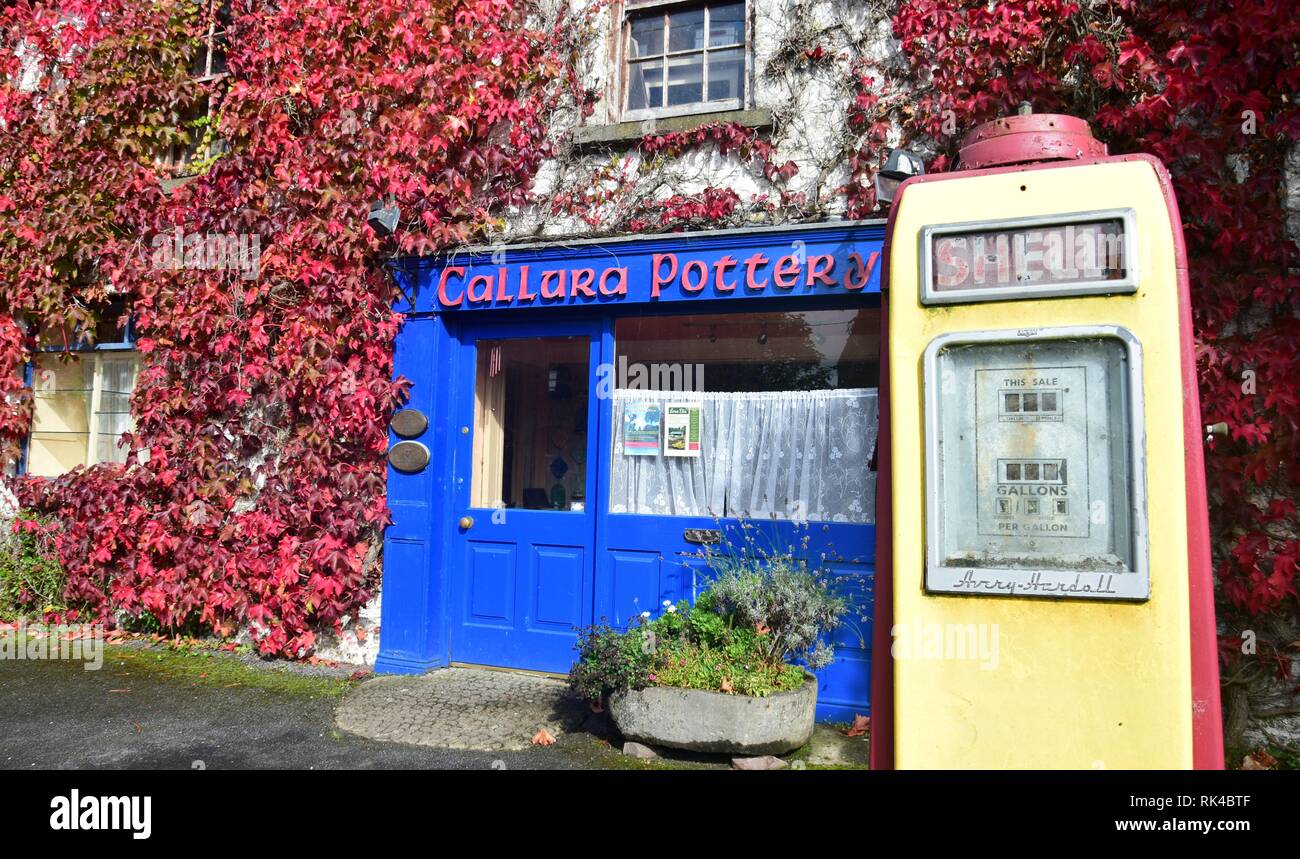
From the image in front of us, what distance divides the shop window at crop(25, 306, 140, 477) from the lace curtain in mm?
4740

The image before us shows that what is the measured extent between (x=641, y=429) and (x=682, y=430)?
291 millimetres

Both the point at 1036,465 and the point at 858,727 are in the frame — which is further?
the point at 858,727

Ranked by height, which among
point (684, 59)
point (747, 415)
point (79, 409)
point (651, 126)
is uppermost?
point (684, 59)

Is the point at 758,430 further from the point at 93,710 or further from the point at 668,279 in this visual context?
the point at 93,710

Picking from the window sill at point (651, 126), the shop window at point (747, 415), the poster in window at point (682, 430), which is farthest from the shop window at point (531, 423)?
the window sill at point (651, 126)

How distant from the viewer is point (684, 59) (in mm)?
6301

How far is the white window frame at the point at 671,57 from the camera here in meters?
6.05

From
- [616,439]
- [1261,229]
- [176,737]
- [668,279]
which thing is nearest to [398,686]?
[176,737]

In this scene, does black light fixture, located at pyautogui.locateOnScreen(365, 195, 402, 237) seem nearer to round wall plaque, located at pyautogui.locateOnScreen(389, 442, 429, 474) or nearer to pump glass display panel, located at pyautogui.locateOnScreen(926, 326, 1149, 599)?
round wall plaque, located at pyautogui.locateOnScreen(389, 442, 429, 474)

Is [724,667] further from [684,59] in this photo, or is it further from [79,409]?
[79,409]

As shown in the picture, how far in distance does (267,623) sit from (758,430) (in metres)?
3.94

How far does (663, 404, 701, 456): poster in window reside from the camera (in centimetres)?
591

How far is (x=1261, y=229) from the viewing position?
4.66 metres

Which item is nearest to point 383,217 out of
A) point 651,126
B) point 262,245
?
point 262,245
